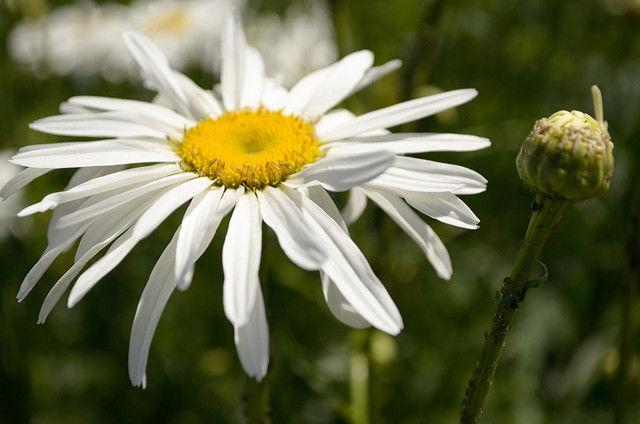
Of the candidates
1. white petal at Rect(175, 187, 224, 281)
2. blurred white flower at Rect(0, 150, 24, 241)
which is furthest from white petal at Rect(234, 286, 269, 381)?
A: blurred white flower at Rect(0, 150, 24, 241)

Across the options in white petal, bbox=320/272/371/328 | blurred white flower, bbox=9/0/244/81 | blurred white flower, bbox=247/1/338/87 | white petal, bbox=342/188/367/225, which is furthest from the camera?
blurred white flower, bbox=9/0/244/81

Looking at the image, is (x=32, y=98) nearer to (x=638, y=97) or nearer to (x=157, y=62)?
(x=157, y=62)

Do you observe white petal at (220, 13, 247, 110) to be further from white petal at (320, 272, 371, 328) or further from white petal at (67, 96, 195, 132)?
white petal at (320, 272, 371, 328)

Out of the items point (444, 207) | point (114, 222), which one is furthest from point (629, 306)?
point (114, 222)

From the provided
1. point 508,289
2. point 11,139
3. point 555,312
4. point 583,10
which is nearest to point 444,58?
point 583,10

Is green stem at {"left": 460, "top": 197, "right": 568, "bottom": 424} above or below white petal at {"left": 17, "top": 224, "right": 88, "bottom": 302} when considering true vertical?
below

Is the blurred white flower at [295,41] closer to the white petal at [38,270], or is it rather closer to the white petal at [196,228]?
the white petal at [196,228]
